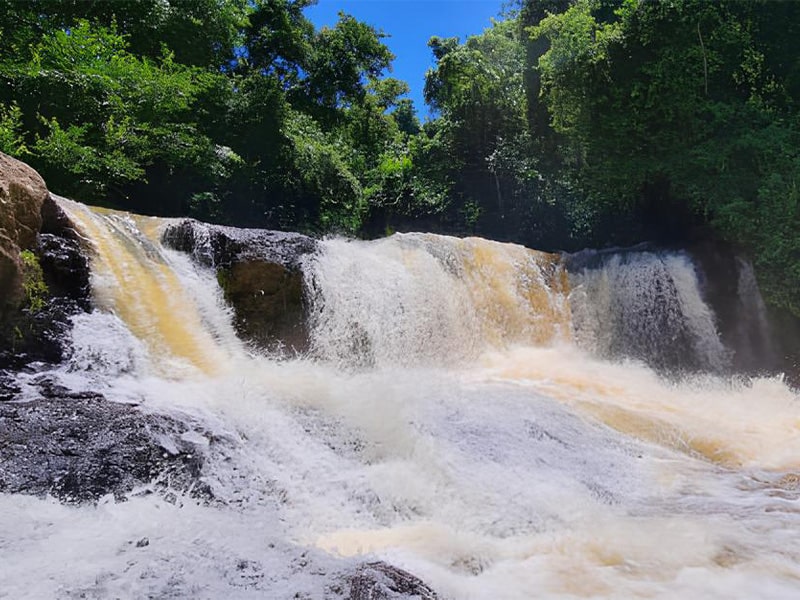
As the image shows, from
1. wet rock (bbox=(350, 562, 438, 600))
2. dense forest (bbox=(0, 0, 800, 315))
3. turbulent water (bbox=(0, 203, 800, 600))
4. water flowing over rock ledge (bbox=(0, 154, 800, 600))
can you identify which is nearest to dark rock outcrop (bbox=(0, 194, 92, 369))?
water flowing over rock ledge (bbox=(0, 154, 800, 600))

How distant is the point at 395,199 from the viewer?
15578mm

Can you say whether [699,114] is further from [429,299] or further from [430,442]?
[430,442]

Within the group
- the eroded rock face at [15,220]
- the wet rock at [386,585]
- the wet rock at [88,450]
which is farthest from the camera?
the eroded rock face at [15,220]

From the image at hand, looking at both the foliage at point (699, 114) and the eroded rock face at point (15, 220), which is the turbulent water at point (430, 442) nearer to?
the eroded rock face at point (15, 220)

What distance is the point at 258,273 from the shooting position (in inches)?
288

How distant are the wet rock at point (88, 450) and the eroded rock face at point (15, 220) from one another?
127cm

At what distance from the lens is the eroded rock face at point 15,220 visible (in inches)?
184

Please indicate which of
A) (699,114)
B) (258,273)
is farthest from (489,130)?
(258,273)

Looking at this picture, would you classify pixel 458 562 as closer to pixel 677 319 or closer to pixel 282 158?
pixel 677 319

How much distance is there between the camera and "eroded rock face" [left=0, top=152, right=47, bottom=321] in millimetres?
4676

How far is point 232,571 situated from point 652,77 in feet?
34.8

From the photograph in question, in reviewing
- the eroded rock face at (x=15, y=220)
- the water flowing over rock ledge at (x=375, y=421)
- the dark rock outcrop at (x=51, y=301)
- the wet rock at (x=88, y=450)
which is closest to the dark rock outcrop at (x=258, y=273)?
the water flowing over rock ledge at (x=375, y=421)

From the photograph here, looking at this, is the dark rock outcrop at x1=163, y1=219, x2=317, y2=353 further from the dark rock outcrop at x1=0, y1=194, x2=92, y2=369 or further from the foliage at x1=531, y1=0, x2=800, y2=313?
the foliage at x1=531, y1=0, x2=800, y2=313

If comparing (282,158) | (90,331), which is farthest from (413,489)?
(282,158)
